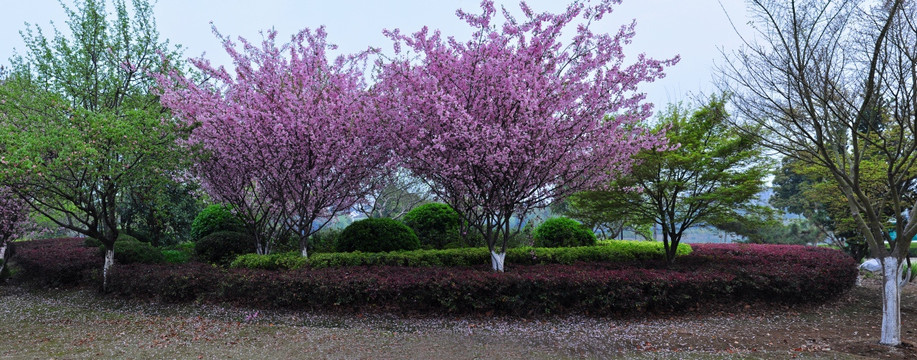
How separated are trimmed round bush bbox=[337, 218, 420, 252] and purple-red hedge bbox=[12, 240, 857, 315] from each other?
1.68m

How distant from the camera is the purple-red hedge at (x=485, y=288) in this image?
22.2ft

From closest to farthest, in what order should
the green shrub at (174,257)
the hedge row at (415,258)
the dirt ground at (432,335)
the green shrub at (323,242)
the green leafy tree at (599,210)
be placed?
the dirt ground at (432,335), the hedge row at (415,258), the green leafy tree at (599,210), the green shrub at (174,257), the green shrub at (323,242)

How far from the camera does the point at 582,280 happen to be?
6.84 m

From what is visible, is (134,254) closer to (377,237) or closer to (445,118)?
(377,237)

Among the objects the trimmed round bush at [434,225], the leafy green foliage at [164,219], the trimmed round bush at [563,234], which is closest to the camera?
the trimmed round bush at [434,225]

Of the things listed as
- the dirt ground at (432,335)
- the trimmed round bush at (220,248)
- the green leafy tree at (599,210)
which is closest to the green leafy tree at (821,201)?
the green leafy tree at (599,210)

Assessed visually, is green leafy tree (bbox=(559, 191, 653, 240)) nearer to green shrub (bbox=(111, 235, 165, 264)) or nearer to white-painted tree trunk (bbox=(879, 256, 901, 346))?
white-painted tree trunk (bbox=(879, 256, 901, 346))

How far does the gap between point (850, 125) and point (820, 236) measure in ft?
70.2

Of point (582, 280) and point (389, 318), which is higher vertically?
point (582, 280)

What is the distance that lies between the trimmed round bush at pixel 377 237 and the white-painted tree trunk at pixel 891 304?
7451mm

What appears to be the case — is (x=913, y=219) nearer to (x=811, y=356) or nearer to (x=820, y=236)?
(x=811, y=356)

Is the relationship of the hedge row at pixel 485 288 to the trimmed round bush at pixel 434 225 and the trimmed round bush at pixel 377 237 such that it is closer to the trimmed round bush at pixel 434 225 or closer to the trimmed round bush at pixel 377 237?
the trimmed round bush at pixel 377 237

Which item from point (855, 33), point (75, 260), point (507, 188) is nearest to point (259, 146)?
point (507, 188)

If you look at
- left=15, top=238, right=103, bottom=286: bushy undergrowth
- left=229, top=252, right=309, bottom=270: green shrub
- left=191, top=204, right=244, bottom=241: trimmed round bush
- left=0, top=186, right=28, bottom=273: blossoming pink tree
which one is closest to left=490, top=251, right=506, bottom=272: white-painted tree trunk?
left=229, top=252, right=309, bottom=270: green shrub
